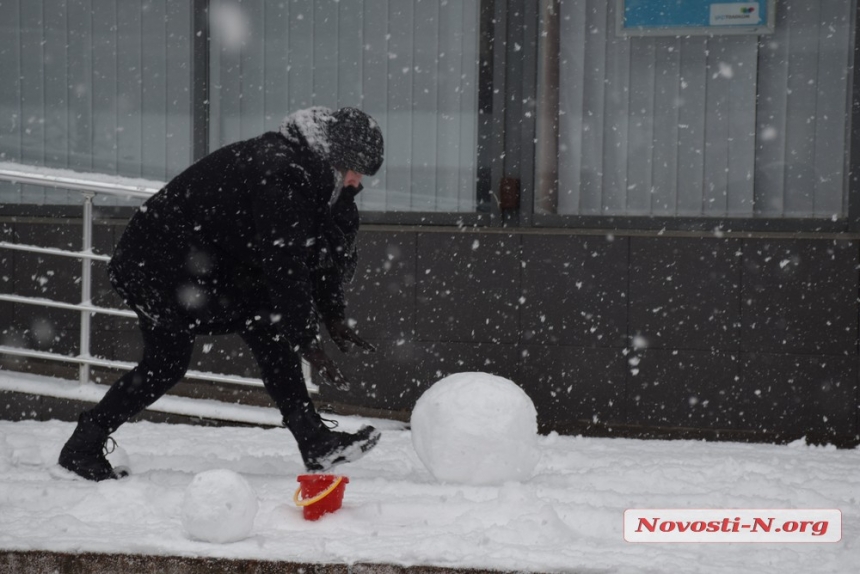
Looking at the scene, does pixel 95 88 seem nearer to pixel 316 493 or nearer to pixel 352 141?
pixel 352 141

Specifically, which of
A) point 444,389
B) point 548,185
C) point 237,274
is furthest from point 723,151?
point 237,274

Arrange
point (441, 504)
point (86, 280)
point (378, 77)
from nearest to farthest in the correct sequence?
point (441, 504) < point (86, 280) < point (378, 77)

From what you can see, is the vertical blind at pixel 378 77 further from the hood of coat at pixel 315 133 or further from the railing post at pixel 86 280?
the hood of coat at pixel 315 133

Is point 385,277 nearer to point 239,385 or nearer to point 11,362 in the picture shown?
point 239,385

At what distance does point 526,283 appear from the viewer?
604 centimetres

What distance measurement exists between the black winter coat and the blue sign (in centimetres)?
306

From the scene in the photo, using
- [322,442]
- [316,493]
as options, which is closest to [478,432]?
[322,442]

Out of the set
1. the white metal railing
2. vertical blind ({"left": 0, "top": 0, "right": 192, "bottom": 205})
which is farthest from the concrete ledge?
vertical blind ({"left": 0, "top": 0, "right": 192, "bottom": 205})

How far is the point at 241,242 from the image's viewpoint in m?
3.91

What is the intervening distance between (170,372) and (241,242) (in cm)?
62

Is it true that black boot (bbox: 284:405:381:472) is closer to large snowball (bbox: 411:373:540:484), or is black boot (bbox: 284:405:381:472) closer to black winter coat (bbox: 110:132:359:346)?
large snowball (bbox: 411:373:540:484)

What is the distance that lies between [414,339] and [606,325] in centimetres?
116

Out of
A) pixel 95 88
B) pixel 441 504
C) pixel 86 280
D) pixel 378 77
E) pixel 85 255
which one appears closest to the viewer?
pixel 441 504

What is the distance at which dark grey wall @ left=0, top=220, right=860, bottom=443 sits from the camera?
19.0 feet
